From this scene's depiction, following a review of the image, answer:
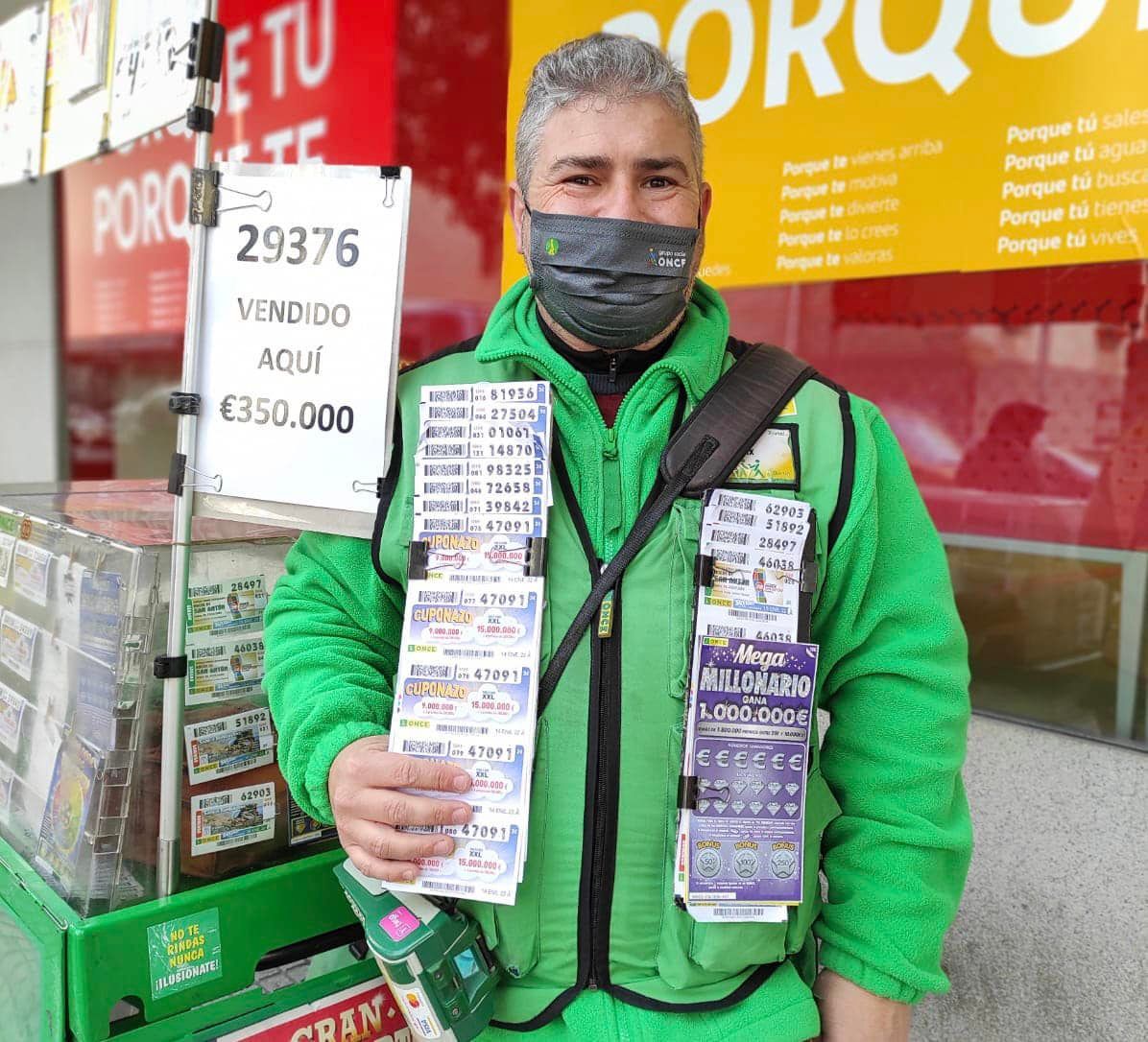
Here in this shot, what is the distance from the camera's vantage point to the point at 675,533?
4.41 ft

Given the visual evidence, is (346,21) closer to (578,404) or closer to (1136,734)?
(578,404)

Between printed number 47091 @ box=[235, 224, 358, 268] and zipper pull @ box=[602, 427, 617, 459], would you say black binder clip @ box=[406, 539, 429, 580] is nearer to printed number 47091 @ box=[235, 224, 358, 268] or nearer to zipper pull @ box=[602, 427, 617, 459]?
zipper pull @ box=[602, 427, 617, 459]

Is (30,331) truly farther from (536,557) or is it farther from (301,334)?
(536,557)

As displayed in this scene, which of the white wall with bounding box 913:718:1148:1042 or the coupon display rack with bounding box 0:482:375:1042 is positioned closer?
the coupon display rack with bounding box 0:482:375:1042

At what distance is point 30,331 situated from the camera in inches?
258

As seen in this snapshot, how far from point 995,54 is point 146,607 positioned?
2.39 meters

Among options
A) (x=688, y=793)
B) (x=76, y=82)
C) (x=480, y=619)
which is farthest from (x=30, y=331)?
(x=688, y=793)

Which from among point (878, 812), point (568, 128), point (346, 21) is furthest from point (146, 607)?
point (346, 21)

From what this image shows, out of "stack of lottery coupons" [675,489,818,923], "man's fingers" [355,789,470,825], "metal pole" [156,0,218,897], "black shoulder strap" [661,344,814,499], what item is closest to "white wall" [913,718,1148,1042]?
"stack of lottery coupons" [675,489,818,923]

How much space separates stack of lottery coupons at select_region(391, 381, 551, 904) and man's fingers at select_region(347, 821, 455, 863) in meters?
0.02

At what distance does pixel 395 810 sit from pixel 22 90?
218 cm

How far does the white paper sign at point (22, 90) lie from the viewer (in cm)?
235

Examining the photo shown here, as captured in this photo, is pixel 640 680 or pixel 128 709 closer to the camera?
pixel 640 680

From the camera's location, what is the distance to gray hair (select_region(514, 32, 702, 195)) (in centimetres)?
140
